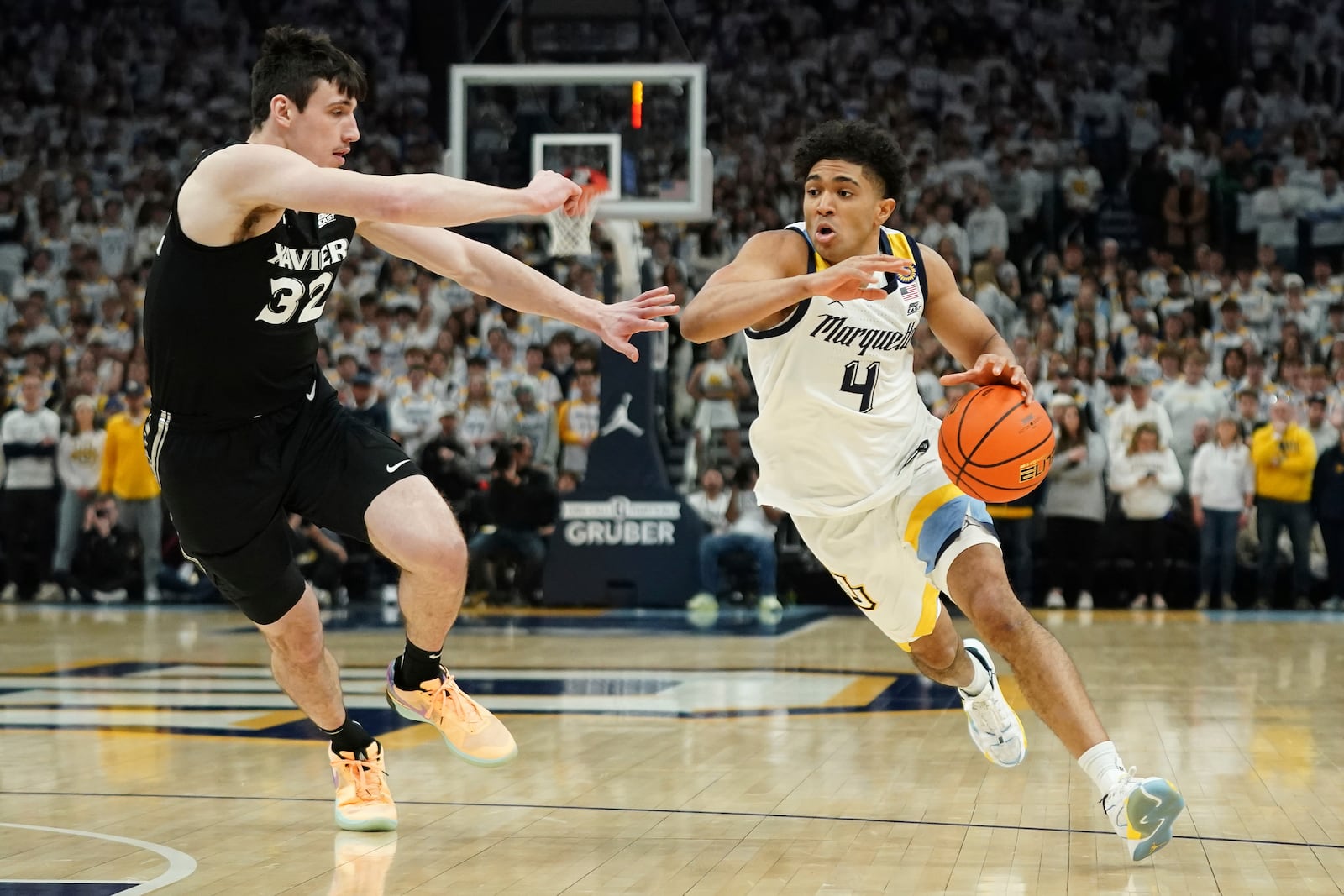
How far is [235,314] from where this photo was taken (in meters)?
4.54

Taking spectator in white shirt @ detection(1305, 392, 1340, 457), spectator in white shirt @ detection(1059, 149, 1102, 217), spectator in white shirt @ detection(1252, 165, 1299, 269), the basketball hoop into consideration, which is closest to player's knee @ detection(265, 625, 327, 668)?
the basketball hoop

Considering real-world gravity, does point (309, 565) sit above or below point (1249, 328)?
below

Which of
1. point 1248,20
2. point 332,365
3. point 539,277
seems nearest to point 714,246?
point 332,365

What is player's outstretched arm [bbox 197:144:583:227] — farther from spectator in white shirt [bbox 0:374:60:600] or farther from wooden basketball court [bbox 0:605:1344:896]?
spectator in white shirt [bbox 0:374:60:600]

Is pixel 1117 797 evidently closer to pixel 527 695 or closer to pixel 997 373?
pixel 997 373

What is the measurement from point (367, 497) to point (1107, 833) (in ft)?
7.76

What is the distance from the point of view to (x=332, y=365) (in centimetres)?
1584

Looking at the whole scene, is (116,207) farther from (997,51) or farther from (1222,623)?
(1222,623)

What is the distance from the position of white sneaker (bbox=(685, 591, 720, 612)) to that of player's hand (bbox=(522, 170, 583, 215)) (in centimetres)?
934

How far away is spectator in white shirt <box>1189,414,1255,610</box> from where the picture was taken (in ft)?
43.1

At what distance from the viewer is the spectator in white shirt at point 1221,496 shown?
13.1 m

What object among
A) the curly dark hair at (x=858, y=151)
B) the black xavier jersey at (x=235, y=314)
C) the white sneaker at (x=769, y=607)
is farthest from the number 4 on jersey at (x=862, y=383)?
the white sneaker at (x=769, y=607)

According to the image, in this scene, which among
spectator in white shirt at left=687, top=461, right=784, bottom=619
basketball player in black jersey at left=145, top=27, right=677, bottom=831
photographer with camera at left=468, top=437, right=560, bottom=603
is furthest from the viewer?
photographer with camera at left=468, top=437, right=560, bottom=603

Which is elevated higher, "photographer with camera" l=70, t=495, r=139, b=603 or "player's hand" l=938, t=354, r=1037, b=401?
"player's hand" l=938, t=354, r=1037, b=401
